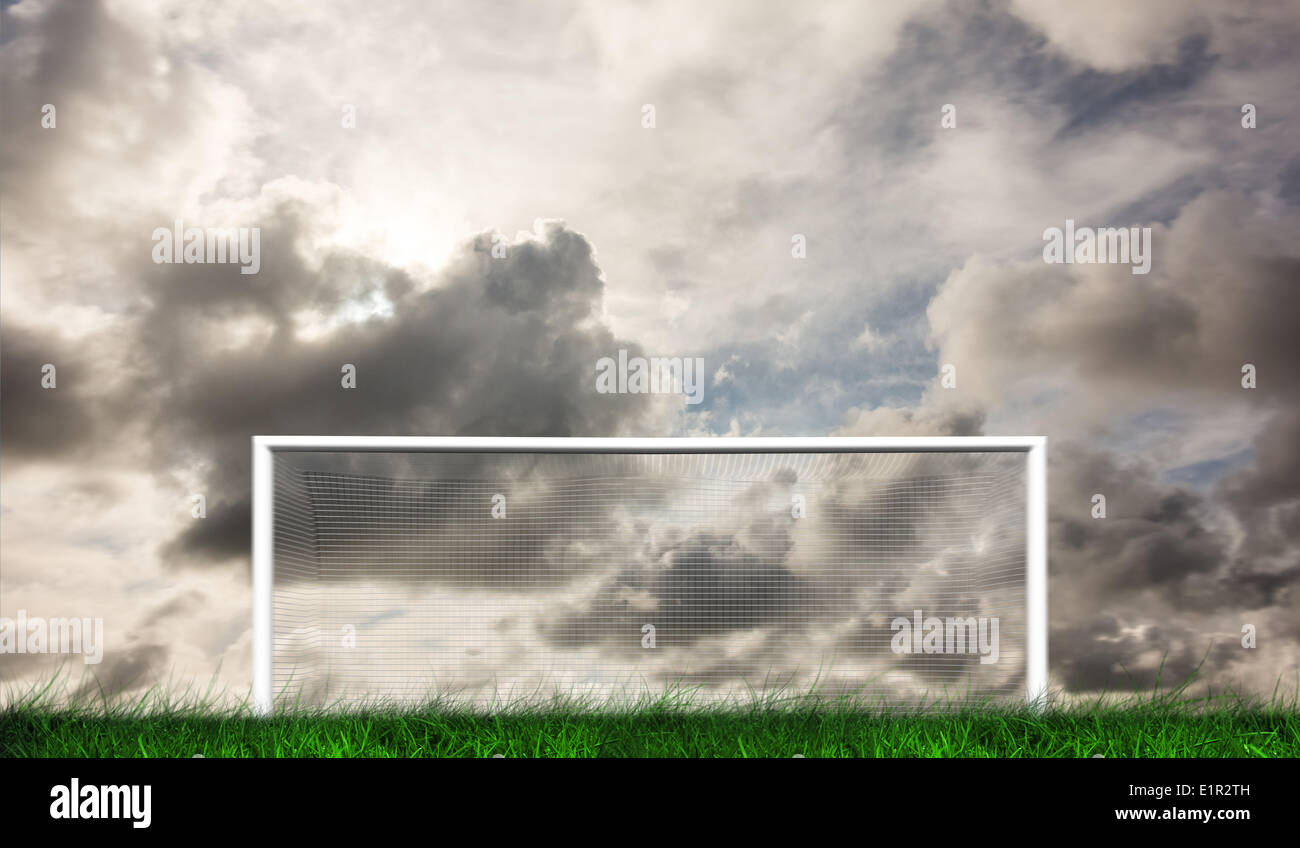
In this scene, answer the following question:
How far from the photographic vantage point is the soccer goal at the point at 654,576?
4266 mm

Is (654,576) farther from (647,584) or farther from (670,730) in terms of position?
(670,730)

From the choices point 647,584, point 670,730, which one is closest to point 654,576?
point 647,584

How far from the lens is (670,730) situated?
13.5 feet

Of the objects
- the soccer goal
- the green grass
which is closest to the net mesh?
the soccer goal

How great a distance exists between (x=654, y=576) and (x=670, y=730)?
0.83 m

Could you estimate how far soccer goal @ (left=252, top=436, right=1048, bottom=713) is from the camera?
168 inches

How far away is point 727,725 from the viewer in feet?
13.4

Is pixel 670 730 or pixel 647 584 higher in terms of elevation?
pixel 647 584

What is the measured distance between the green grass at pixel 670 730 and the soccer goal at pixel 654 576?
11cm

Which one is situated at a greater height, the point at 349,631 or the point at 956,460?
the point at 956,460
